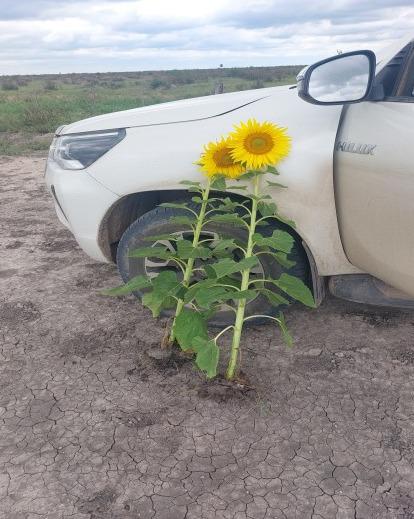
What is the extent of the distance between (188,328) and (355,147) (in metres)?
1.07

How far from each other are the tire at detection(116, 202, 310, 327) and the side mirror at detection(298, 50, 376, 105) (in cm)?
67

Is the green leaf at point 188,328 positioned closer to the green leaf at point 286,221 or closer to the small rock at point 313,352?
the green leaf at point 286,221

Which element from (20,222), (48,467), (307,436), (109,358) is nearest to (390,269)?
(307,436)

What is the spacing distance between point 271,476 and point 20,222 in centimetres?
407

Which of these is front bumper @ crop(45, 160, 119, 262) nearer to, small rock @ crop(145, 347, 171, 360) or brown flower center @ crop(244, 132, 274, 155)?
small rock @ crop(145, 347, 171, 360)

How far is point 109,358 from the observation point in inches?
108

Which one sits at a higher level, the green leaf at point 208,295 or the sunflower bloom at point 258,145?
the sunflower bloom at point 258,145

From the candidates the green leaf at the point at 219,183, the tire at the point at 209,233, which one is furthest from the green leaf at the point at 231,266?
the tire at the point at 209,233

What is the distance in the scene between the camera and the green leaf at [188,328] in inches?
90.4

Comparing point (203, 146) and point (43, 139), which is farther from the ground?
point (203, 146)

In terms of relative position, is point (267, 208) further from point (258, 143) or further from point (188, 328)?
point (188, 328)

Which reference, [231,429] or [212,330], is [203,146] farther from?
[231,429]

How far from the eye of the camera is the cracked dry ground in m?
1.86

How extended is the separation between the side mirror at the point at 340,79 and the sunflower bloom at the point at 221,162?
0.40 metres
